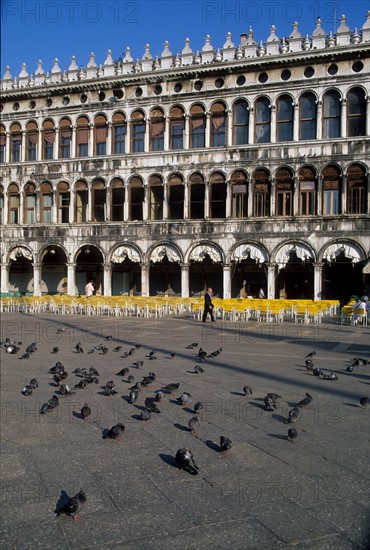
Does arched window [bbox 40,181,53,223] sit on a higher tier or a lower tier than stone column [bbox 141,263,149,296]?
higher

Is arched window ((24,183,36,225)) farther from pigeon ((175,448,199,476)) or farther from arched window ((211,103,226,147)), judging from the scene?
pigeon ((175,448,199,476))

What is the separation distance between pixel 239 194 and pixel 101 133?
10.4 m

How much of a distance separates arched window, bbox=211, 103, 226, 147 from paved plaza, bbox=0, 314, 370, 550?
24499 mm

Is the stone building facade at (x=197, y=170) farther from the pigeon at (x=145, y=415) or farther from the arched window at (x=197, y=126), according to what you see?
the pigeon at (x=145, y=415)

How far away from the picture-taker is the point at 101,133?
1463 inches

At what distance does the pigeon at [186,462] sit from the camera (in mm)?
5590

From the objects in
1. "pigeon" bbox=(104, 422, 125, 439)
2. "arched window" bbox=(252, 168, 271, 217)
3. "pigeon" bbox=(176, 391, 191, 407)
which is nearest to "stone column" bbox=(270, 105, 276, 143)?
"arched window" bbox=(252, 168, 271, 217)

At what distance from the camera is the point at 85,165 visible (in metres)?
37.3

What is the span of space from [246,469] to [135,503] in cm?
134

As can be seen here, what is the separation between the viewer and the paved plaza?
4473 millimetres

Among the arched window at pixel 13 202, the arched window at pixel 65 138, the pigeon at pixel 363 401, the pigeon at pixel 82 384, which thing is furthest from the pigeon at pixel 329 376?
the arched window at pixel 13 202

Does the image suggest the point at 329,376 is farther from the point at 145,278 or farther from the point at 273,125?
the point at 145,278

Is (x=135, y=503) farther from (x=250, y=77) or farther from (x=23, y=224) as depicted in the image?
(x=23, y=224)

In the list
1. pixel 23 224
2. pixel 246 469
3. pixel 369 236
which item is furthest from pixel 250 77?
pixel 246 469
